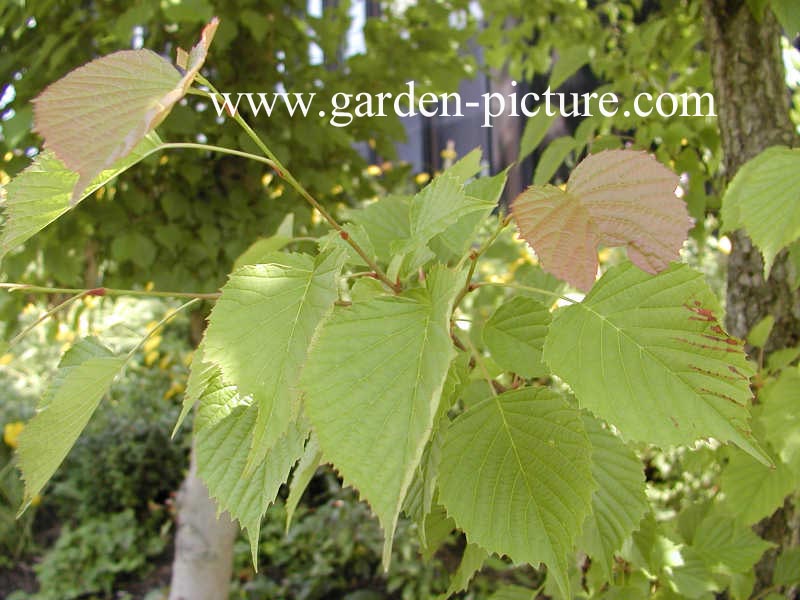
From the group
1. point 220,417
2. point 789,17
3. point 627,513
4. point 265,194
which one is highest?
point 789,17

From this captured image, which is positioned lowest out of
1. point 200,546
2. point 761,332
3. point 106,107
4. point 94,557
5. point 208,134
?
point 94,557

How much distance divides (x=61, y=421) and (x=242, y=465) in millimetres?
125

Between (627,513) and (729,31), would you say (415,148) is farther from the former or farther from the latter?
(627,513)

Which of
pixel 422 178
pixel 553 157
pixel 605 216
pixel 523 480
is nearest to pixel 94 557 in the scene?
pixel 422 178

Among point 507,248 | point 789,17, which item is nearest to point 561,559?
point 789,17

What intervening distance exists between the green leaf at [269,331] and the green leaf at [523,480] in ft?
0.44

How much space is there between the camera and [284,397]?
42cm

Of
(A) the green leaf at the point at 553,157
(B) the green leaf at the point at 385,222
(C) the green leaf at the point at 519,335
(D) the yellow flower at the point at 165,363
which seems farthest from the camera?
(D) the yellow flower at the point at 165,363

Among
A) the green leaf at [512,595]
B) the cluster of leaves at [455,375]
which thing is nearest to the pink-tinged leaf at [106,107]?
the cluster of leaves at [455,375]

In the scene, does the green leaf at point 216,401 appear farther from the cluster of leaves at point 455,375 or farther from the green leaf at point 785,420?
the green leaf at point 785,420

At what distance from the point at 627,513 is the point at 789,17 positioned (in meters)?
0.59

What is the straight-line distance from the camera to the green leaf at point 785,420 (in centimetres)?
82

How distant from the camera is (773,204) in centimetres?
64

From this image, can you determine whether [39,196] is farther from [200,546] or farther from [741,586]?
[200,546]
